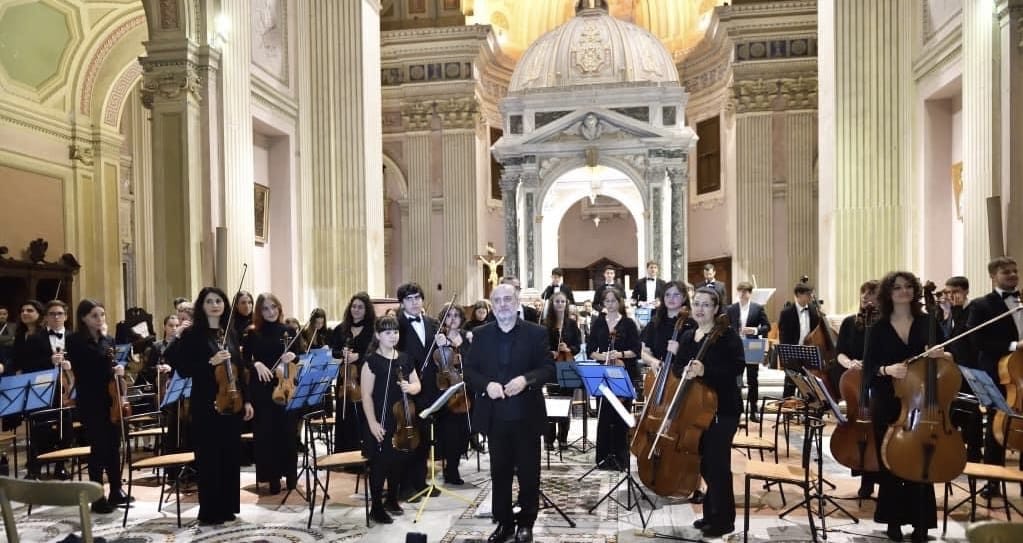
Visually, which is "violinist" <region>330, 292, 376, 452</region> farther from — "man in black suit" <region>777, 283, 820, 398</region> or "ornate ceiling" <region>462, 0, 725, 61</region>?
"ornate ceiling" <region>462, 0, 725, 61</region>

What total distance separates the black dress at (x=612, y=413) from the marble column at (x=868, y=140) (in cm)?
482

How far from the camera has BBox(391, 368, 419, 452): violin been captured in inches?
210

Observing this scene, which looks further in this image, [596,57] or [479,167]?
[479,167]

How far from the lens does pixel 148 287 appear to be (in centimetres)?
1856

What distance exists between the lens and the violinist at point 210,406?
544cm

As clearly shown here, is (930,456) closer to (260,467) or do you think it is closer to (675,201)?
(260,467)

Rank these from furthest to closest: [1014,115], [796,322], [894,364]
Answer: [796,322]
[1014,115]
[894,364]

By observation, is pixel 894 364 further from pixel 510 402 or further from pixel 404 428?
pixel 404 428

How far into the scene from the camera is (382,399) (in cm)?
545

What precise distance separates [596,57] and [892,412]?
1455 cm

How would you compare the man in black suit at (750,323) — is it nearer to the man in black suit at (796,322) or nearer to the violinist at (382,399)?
the man in black suit at (796,322)

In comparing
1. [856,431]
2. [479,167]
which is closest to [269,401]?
[856,431]

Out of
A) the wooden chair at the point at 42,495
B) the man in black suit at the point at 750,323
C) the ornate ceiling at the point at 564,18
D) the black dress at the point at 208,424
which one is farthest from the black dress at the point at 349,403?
the ornate ceiling at the point at 564,18

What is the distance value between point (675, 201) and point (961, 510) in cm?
1131
